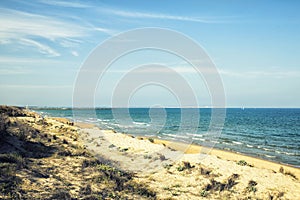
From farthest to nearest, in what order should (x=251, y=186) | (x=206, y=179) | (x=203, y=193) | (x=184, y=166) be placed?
(x=184, y=166) < (x=206, y=179) < (x=251, y=186) < (x=203, y=193)

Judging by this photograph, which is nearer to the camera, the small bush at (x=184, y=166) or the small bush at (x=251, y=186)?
the small bush at (x=251, y=186)

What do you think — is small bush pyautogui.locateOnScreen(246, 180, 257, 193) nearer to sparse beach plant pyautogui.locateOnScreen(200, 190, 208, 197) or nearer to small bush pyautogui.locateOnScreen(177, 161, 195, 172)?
sparse beach plant pyautogui.locateOnScreen(200, 190, 208, 197)

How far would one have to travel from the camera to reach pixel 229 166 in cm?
1759

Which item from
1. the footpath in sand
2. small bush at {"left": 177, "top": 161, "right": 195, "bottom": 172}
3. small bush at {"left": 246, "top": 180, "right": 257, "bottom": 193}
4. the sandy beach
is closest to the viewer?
the sandy beach

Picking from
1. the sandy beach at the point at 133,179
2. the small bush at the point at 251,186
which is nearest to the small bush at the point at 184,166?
the sandy beach at the point at 133,179

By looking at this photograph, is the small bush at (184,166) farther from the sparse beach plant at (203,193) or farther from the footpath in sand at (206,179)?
the sparse beach plant at (203,193)

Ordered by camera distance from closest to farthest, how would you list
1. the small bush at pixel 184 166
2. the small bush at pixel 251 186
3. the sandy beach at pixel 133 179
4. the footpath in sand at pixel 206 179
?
the sandy beach at pixel 133 179, the footpath in sand at pixel 206 179, the small bush at pixel 251 186, the small bush at pixel 184 166

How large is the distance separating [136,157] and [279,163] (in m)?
14.0

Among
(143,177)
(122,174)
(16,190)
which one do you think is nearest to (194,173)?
(143,177)

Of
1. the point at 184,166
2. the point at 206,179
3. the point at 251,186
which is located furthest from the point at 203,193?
the point at 184,166

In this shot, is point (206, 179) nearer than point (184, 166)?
Yes

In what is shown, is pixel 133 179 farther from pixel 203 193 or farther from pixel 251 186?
pixel 251 186

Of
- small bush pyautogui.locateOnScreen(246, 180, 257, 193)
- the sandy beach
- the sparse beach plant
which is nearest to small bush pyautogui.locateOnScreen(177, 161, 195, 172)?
the sandy beach

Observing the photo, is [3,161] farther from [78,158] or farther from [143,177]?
[143,177]
